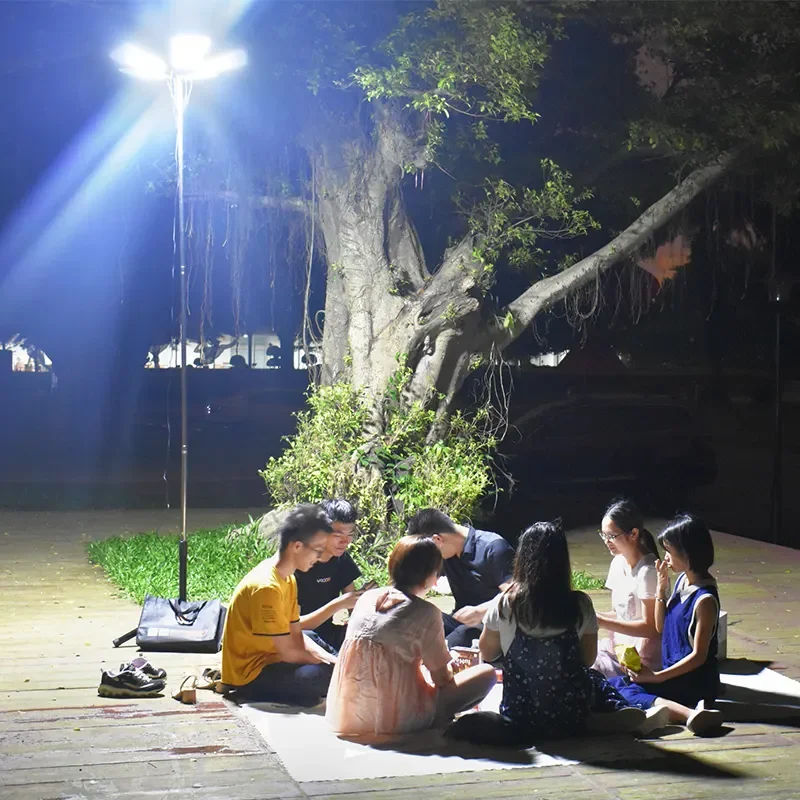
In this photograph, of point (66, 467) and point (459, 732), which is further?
point (66, 467)

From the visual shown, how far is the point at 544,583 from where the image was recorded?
494 centimetres

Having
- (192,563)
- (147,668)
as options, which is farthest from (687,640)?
(192,563)

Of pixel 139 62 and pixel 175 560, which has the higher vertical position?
pixel 139 62

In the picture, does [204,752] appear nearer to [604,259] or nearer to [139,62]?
[139,62]

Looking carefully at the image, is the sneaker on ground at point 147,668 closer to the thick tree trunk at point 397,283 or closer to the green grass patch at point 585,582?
the green grass patch at point 585,582

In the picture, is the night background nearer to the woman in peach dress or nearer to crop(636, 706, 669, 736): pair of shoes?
the woman in peach dress

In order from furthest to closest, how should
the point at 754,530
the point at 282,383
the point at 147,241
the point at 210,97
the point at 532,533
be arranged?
the point at 282,383, the point at 147,241, the point at 754,530, the point at 210,97, the point at 532,533

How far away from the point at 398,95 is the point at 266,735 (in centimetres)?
619

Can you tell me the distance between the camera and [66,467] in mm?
21016

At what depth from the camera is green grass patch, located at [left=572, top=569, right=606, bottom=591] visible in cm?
959

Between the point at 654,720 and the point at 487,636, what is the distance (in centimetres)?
87

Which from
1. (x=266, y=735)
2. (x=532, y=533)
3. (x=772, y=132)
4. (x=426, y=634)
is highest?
(x=772, y=132)

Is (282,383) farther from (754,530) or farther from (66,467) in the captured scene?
(754,530)

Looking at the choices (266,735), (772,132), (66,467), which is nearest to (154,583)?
(266,735)
